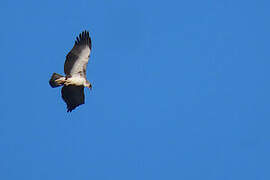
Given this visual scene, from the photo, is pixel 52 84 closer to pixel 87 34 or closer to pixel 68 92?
pixel 68 92

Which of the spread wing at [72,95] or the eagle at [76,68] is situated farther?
the spread wing at [72,95]

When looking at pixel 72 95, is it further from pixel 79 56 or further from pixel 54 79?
pixel 79 56

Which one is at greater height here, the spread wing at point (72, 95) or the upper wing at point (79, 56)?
the upper wing at point (79, 56)

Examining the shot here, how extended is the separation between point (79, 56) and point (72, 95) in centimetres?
162

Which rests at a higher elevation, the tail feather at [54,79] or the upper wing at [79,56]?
the upper wing at [79,56]

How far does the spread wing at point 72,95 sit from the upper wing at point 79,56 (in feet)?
2.11

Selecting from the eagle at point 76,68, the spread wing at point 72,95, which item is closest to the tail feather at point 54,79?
the eagle at point 76,68

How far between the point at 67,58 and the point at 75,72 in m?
0.65

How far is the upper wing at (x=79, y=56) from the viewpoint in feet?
66.7

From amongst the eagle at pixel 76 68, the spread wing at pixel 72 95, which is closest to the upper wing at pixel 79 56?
the eagle at pixel 76 68

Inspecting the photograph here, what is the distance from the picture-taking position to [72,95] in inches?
834

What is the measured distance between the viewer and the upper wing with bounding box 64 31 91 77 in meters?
20.3

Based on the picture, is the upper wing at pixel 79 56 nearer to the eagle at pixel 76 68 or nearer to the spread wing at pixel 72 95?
the eagle at pixel 76 68

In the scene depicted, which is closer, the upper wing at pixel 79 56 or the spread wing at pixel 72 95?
the upper wing at pixel 79 56
